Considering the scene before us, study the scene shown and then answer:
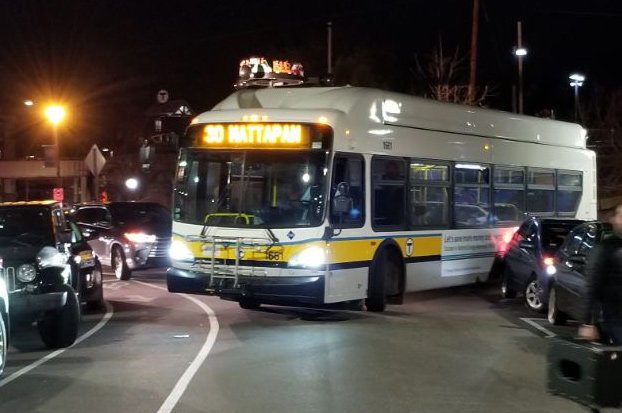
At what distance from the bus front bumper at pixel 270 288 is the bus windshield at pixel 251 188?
2.44 feet

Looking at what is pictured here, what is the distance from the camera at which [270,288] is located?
10.5 metres

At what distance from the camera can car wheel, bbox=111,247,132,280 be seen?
1773cm

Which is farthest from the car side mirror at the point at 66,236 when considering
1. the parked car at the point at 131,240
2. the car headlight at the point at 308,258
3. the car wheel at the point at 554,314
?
the car wheel at the point at 554,314

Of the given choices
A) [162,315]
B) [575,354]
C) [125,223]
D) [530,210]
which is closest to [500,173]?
[530,210]

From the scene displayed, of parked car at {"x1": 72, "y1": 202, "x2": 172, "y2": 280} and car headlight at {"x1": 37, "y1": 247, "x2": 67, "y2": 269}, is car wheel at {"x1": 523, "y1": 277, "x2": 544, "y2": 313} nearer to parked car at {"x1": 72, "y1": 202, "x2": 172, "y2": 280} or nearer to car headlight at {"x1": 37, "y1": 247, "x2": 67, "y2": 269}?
car headlight at {"x1": 37, "y1": 247, "x2": 67, "y2": 269}

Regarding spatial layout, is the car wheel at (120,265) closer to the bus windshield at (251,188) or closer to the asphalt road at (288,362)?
the asphalt road at (288,362)

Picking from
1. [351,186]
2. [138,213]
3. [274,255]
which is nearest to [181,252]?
[274,255]

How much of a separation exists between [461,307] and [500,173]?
3.39m

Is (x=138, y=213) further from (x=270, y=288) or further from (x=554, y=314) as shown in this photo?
(x=554, y=314)

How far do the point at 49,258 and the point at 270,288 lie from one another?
2.92 m

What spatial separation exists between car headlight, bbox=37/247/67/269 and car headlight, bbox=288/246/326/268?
3.03 metres

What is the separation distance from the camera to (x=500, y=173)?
1516cm

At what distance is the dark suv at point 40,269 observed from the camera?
352 inches

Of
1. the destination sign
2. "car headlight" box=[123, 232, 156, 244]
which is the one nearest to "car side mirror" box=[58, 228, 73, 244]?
the destination sign
